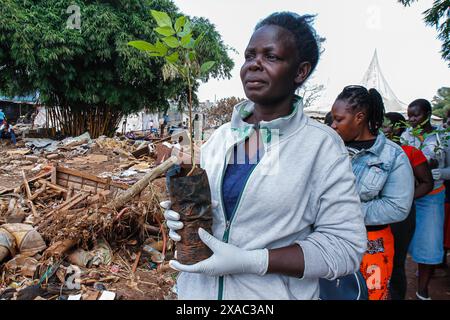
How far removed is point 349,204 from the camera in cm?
93

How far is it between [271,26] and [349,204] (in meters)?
0.59

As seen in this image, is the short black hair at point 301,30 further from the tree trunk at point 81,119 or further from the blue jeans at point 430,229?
the tree trunk at point 81,119

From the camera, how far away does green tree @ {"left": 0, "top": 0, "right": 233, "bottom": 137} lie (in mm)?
10469

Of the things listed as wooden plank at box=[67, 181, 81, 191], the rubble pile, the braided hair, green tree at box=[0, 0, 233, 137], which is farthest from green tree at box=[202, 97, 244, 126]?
the braided hair

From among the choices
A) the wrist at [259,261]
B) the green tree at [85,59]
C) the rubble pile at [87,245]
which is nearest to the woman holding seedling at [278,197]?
the wrist at [259,261]

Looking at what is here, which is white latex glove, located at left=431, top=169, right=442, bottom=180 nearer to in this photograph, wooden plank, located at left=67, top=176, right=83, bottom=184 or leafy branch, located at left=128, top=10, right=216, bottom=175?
leafy branch, located at left=128, top=10, right=216, bottom=175

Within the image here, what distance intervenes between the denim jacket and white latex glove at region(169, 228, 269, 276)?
1.17 metres

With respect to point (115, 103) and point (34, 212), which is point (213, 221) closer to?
point (34, 212)

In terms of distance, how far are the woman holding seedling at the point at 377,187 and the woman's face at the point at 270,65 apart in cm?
110

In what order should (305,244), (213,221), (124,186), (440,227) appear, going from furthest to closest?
(124,186) → (440,227) → (213,221) → (305,244)

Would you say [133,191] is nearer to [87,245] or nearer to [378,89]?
[87,245]

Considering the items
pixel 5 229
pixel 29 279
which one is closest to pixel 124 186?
pixel 5 229

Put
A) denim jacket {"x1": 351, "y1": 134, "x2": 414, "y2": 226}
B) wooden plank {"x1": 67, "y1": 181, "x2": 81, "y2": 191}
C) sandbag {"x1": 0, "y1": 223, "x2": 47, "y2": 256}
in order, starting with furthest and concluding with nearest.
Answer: wooden plank {"x1": 67, "y1": 181, "x2": 81, "y2": 191} < sandbag {"x1": 0, "y1": 223, "x2": 47, "y2": 256} < denim jacket {"x1": 351, "y1": 134, "x2": 414, "y2": 226}

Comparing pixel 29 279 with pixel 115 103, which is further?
pixel 115 103
